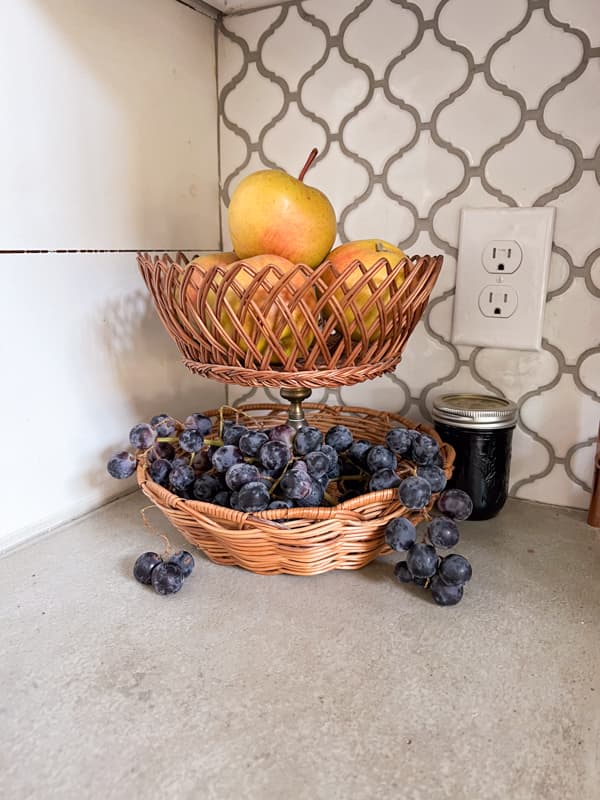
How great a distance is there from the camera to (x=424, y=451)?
626 mm

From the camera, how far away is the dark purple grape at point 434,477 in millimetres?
599

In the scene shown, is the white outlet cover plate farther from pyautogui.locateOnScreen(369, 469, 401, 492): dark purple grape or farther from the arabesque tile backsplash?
pyautogui.locateOnScreen(369, 469, 401, 492): dark purple grape

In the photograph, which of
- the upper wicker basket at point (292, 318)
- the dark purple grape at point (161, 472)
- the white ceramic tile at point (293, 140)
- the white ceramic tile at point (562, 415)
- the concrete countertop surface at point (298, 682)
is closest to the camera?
the concrete countertop surface at point (298, 682)

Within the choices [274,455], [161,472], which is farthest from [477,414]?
[161,472]

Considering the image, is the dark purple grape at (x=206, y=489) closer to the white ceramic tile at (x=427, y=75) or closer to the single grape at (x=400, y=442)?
the single grape at (x=400, y=442)

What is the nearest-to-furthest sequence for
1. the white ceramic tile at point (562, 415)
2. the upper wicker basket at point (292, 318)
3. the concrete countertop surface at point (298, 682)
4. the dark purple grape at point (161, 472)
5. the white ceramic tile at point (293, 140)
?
1. the concrete countertop surface at point (298, 682)
2. the upper wicker basket at point (292, 318)
3. the dark purple grape at point (161, 472)
4. the white ceramic tile at point (562, 415)
5. the white ceramic tile at point (293, 140)

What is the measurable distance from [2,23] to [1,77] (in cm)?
5

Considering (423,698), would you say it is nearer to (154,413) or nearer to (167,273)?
(167,273)

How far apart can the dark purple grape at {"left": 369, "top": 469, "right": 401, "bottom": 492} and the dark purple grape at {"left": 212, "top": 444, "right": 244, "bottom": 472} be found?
136 mm

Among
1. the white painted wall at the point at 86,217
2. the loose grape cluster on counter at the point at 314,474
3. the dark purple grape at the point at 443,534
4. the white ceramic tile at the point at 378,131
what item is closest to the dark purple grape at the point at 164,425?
the loose grape cluster on counter at the point at 314,474

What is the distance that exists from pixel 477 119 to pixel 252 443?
0.49 m

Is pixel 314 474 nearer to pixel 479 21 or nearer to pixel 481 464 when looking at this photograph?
pixel 481 464

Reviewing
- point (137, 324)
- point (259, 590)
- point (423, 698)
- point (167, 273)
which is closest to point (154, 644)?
point (259, 590)

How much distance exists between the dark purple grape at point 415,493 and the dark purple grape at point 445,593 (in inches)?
2.8
